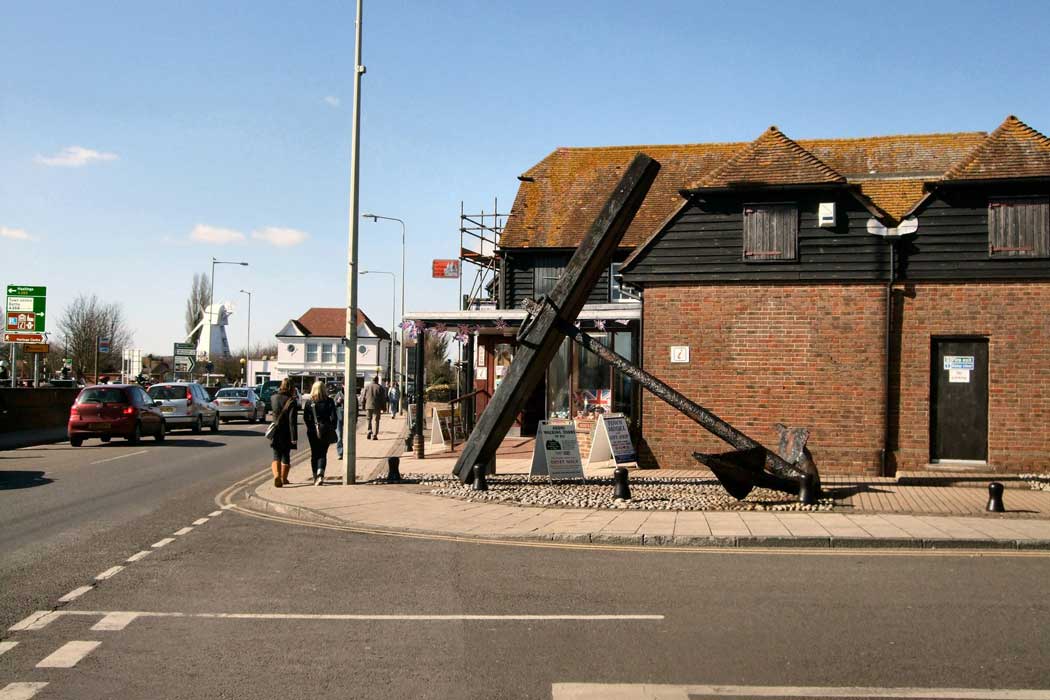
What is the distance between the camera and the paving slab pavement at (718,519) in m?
10.4

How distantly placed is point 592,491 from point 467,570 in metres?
5.67

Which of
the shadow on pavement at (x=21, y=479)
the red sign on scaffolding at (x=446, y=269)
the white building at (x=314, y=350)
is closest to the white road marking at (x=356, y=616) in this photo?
the shadow on pavement at (x=21, y=479)

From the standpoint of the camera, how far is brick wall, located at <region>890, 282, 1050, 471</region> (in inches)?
620

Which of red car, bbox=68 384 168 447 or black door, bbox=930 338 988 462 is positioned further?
red car, bbox=68 384 168 447

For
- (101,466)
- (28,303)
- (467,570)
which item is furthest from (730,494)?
(28,303)

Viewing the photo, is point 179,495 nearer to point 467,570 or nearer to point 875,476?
point 467,570

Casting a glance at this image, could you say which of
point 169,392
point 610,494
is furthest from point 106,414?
point 610,494

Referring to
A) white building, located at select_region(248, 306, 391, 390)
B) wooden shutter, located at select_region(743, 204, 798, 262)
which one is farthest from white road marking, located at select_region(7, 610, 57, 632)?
white building, located at select_region(248, 306, 391, 390)

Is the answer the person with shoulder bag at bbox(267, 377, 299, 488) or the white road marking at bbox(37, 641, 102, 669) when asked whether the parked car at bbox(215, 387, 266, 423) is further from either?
the white road marking at bbox(37, 641, 102, 669)

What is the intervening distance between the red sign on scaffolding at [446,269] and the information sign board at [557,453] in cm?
2266

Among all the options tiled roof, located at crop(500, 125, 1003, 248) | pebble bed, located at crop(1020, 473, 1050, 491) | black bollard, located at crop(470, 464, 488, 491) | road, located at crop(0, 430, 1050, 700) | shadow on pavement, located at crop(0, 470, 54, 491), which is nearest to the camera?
road, located at crop(0, 430, 1050, 700)

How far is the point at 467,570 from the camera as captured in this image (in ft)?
29.0

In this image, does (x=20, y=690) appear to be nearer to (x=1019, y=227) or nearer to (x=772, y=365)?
(x=772, y=365)

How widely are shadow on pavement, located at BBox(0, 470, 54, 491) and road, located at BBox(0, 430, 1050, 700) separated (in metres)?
5.27
